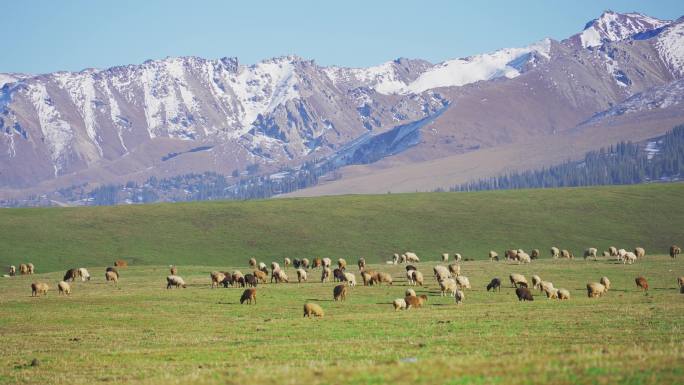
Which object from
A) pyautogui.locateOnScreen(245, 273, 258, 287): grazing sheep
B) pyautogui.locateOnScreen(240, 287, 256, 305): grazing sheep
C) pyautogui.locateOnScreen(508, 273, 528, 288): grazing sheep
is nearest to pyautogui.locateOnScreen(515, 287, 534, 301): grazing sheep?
pyautogui.locateOnScreen(508, 273, 528, 288): grazing sheep

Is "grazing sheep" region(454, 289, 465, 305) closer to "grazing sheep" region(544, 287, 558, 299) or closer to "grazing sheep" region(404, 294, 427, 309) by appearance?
"grazing sheep" region(404, 294, 427, 309)

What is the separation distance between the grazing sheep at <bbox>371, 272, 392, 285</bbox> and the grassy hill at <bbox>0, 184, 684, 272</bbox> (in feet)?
142

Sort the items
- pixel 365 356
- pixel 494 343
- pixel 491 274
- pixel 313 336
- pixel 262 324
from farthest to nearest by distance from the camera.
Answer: pixel 491 274
pixel 262 324
pixel 313 336
pixel 494 343
pixel 365 356

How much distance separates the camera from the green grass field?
87.8 feet

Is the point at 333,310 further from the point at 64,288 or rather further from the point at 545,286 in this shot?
the point at 64,288

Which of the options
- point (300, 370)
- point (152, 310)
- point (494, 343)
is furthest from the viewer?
point (152, 310)

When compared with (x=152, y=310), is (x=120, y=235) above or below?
above

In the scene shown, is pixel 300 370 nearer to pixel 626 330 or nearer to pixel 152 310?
pixel 626 330

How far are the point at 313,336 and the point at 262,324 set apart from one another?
619 centimetres

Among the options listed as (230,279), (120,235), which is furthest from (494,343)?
(120,235)

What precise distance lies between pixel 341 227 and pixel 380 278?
199ft

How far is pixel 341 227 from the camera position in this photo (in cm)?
13112

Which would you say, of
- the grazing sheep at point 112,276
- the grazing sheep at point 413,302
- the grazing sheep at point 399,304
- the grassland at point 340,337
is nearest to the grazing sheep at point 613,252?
the grassland at point 340,337

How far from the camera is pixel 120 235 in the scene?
124 meters
